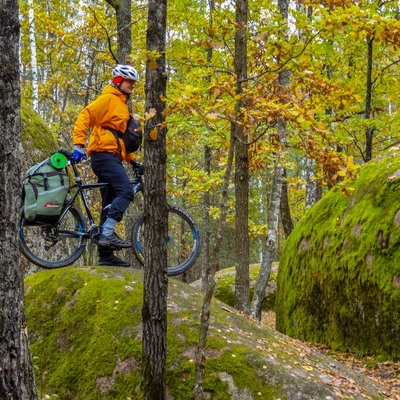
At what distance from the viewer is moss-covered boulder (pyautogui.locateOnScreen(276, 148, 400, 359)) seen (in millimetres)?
6797

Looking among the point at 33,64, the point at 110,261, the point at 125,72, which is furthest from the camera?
the point at 33,64

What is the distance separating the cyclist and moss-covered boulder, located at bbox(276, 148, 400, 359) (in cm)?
362

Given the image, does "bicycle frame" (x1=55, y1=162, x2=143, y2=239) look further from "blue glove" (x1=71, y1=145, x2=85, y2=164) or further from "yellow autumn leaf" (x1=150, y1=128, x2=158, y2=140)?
"yellow autumn leaf" (x1=150, y1=128, x2=158, y2=140)

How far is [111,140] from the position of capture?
6.06 m

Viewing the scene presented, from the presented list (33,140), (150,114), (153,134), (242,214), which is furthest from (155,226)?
(33,140)

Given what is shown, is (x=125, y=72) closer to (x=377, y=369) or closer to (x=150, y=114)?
(x=150, y=114)

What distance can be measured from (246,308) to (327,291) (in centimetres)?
147

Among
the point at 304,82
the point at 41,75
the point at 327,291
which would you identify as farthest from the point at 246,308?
the point at 41,75

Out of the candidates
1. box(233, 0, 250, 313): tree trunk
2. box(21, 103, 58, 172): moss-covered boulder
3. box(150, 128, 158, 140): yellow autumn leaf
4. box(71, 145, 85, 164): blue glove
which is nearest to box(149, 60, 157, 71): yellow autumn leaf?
box(150, 128, 158, 140): yellow autumn leaf

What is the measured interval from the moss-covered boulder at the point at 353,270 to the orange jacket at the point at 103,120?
406 cm

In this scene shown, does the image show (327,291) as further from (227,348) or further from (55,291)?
(55,291)

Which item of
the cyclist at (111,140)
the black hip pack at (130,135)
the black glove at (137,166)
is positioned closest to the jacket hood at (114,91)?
the cyclist at (111,140)

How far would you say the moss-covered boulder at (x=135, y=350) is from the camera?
4516mm

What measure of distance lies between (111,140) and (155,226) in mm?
2098
